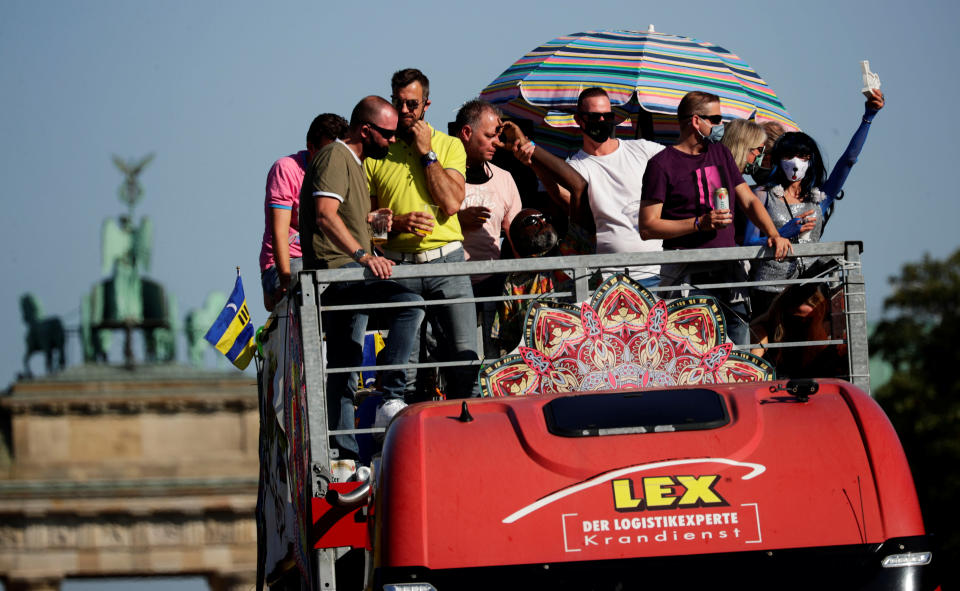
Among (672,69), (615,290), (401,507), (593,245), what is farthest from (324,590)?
(672,69)

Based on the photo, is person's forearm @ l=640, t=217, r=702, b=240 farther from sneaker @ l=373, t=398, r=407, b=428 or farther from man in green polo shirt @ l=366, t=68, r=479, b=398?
sneaker @ l=373, t=398, r=407, b=428

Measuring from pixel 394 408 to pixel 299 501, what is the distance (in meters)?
0.81

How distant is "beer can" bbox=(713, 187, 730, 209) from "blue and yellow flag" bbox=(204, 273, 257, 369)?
13.4 feet

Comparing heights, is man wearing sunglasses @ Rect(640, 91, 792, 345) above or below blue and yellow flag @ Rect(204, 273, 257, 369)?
above

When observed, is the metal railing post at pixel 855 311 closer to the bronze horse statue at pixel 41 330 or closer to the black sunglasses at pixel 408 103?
the black sunglasses at pixel 408 103

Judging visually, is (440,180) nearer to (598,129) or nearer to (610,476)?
(598,129)

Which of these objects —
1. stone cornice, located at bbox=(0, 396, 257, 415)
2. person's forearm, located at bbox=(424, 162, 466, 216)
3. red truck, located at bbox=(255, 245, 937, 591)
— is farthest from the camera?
stone cornice, located at bbox=(0, 396, 257, 415)

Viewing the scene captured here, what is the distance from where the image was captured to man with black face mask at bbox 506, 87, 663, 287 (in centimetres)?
1005

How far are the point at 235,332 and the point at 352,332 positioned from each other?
353cm

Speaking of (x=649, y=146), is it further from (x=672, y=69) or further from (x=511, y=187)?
(x=672, y=69)

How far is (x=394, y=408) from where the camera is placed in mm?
8641

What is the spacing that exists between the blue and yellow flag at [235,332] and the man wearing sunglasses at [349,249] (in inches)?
118

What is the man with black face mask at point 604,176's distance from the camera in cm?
1005

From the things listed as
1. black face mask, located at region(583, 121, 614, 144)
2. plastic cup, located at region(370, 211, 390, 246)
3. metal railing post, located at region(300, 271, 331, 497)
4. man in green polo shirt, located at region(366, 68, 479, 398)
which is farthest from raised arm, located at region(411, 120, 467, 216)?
metal railing post, located at region(300, 271, 331, 497)
